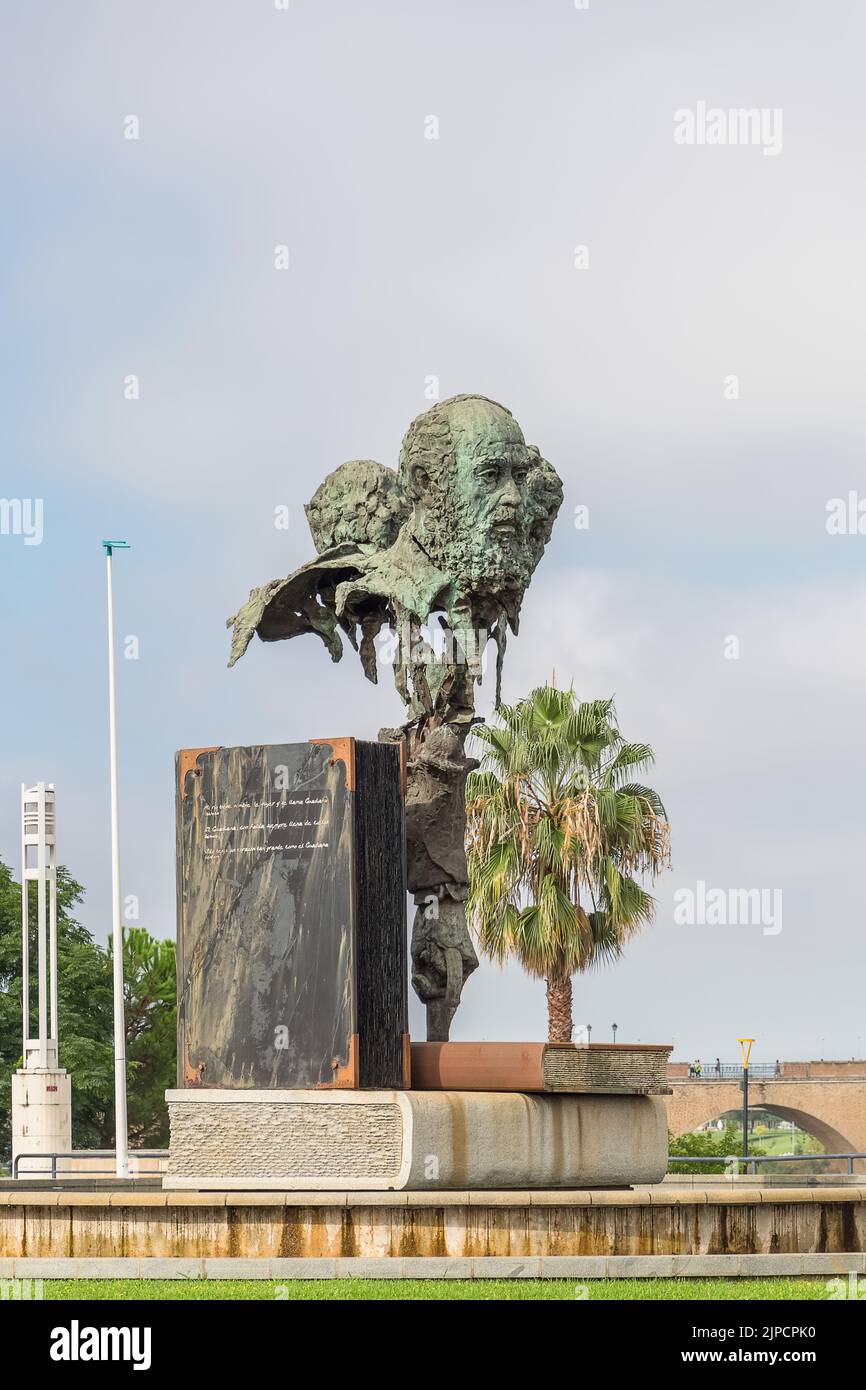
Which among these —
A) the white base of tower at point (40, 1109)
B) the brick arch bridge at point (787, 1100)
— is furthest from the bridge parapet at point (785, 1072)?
the white base of tower at point (40, 1109)

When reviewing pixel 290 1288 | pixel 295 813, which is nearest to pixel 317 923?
pixel 295 813

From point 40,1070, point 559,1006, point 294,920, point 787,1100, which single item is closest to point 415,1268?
point 294,920

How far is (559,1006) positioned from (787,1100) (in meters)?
39.0

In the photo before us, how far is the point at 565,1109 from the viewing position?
17125 mm

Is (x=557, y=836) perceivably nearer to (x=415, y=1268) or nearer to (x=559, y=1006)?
(x=559, y=1006)

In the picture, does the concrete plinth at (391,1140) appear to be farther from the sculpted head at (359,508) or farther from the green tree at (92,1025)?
the green tree at (92,1025)

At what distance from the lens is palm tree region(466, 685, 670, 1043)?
27.8m

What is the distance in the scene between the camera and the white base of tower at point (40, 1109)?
120 feet

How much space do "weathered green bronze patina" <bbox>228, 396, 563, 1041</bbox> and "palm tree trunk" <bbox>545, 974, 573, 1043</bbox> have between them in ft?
33.4

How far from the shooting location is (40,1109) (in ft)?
120

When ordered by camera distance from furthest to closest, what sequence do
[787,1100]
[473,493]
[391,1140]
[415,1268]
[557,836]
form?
[787,1100] → [557,836] → [473,493] → [391,1140] → [415,1268]

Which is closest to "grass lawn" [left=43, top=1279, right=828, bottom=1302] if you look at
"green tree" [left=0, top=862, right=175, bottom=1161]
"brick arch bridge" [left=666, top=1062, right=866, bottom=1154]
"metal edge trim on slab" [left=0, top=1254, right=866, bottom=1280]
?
"metal edge trim on slab" [left=0, top=1254, right=866, bottom=1280]

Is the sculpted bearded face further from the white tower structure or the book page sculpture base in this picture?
the white tower structure
